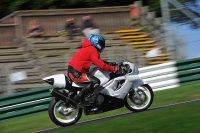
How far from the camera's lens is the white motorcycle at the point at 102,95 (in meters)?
10.0

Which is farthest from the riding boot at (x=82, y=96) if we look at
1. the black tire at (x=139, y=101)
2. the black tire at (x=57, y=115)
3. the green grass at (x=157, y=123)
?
the green grass at (x=157, y=123)

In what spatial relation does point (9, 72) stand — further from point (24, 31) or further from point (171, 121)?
point (171, 121)

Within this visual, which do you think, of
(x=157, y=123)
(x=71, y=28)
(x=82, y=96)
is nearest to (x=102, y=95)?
(x=82, y=96)

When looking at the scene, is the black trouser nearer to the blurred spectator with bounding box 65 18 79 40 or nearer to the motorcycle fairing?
the motorcycle fairing

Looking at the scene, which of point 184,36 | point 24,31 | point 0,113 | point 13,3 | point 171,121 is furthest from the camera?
point 13,3

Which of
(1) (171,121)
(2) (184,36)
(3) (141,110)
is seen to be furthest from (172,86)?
(1) (171,121)

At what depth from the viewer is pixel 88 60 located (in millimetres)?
10188

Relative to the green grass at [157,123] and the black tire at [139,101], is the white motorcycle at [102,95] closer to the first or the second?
the black tire at [139,101]

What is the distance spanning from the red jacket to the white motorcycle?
28cm

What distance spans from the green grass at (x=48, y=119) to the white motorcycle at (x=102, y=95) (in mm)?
794

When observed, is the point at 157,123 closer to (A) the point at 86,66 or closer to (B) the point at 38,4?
(A) the point at 86,66

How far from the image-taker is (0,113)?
42.9 feet

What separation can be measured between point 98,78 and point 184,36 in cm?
621

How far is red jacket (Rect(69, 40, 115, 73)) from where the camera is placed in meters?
10.1
